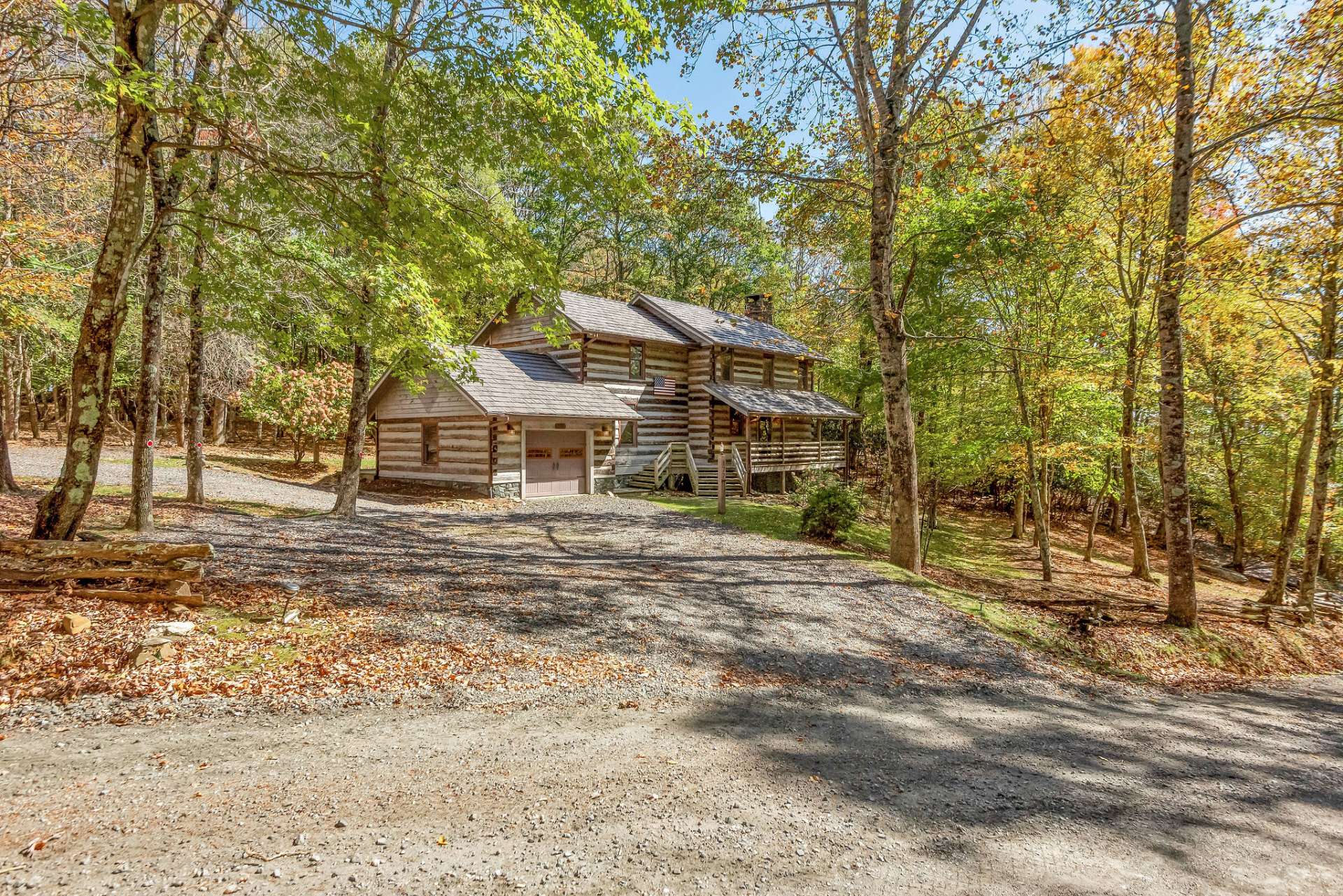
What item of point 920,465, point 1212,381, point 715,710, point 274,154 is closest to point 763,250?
point 920,465

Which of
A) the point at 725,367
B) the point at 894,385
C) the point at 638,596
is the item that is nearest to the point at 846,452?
the point at 725,367

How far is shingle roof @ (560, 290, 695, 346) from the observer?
21.2 metres

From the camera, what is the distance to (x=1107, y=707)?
6.46 m

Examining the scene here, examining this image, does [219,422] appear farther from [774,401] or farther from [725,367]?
[774,401]

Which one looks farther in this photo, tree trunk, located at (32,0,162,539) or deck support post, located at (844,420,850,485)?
deck support post, located at (844,420,850,485)

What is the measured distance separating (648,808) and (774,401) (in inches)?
879

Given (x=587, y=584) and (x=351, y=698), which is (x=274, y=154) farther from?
(x=587, y=584)

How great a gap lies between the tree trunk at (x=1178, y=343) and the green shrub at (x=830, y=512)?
6036 millimetres

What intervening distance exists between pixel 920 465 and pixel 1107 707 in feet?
44.0

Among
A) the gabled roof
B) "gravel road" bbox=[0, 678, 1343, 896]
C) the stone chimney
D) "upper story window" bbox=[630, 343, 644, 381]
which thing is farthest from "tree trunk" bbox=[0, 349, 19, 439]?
the stone chimney

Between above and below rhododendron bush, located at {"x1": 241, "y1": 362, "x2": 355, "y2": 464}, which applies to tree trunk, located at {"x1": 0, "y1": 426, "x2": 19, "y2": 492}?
below

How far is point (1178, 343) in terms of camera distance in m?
9.26

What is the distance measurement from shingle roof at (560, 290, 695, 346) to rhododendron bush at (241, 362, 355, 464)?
948 cm

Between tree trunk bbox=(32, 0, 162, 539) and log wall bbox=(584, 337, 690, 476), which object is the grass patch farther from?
log wall bbox=(584, 337, 690, 476)
